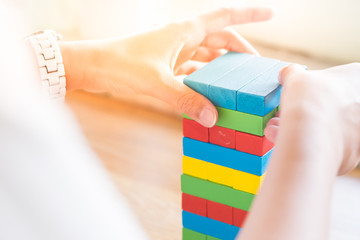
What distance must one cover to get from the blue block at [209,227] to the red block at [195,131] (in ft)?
0.56

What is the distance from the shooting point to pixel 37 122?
406mm

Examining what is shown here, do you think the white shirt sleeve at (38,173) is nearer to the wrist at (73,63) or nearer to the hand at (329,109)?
the hand at (329,109)

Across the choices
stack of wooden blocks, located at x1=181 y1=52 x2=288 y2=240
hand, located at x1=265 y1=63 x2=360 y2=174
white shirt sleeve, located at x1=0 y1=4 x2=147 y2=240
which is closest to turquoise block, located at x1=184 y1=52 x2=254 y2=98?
stack of wooden blocks, located at x1=181 y1=52 x2=288 y2=240

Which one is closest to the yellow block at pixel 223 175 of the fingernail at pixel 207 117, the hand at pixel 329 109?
the fingernail at pixel 207 117

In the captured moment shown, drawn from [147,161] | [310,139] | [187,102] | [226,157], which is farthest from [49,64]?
[310,139]

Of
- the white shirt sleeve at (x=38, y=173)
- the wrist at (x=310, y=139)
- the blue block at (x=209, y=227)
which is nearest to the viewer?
the white shirt sleeve at (x=38, y=173)

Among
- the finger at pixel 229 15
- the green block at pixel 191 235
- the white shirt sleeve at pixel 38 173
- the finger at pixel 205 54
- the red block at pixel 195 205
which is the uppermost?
the white shirt sleeve at pixel 38 173

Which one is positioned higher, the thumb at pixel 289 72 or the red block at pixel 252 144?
the thumb at pixel 289 72

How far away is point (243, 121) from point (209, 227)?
0.25 metres

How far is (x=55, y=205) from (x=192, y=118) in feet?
1.86

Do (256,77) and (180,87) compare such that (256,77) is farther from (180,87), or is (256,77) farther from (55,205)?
(55,205)

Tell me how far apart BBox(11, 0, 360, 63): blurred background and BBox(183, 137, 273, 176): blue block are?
0.52m

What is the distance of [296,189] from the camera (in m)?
0.51

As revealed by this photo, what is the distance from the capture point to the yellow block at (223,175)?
95cm
